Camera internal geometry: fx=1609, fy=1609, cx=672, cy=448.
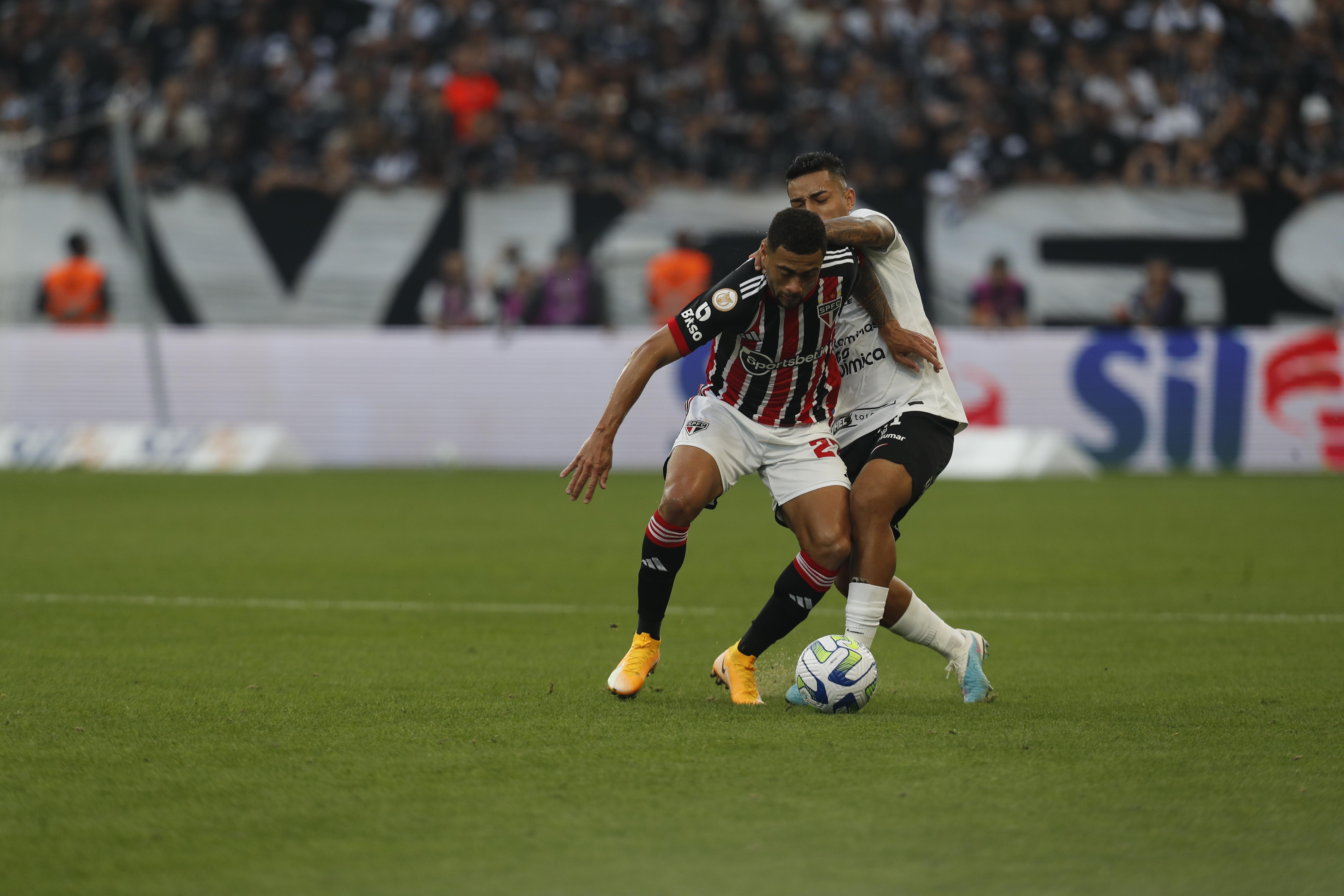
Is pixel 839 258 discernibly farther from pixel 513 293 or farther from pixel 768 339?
pixel 513 293

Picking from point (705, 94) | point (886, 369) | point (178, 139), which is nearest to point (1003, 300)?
point (705, 94)

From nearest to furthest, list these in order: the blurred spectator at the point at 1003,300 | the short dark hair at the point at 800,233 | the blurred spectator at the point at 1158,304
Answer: the short dark hair at the point at 800,233 < the blurred spectator at the point at 1003,300 < the blurred spectator at the point at 1158,304

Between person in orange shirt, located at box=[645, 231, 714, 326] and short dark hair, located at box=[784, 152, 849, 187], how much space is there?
513 inches

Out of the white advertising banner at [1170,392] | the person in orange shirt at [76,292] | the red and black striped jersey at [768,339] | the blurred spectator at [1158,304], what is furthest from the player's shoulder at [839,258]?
the person in orange shirt at [76,292]

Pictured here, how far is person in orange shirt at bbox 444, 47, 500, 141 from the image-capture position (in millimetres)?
20562

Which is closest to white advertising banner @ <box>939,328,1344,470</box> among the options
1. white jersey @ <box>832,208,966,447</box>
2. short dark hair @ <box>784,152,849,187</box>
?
white jersey @ <box>832,208,966,447</box>

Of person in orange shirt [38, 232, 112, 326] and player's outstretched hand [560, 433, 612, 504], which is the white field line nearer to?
player's outstretched hand [560, 433, 612, 504]

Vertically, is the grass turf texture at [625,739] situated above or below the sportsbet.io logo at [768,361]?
below

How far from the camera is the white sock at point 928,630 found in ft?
19.0

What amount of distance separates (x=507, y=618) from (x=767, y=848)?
175 inches

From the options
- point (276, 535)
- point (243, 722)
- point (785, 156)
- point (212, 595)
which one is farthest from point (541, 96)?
point (243, 722)

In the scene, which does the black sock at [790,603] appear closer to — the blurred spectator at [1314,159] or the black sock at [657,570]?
the black sock at [657,570]

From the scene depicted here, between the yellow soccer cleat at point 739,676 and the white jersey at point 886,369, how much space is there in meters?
0.96

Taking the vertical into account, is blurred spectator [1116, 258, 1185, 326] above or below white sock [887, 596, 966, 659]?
below
